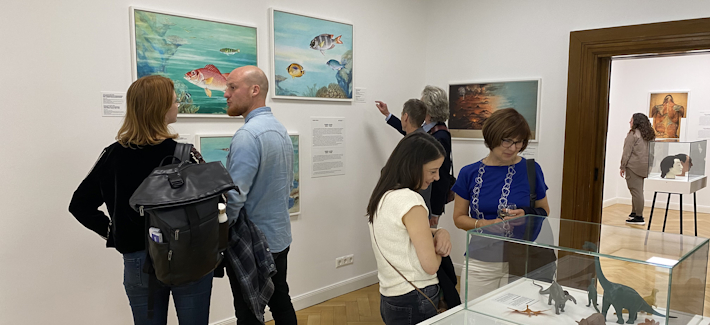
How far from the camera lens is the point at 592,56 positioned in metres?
4.19

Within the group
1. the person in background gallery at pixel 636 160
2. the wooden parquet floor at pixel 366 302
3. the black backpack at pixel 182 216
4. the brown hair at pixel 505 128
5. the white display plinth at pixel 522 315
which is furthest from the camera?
the person in background gallery at pixel 636 160

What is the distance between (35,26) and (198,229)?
5.77 feet

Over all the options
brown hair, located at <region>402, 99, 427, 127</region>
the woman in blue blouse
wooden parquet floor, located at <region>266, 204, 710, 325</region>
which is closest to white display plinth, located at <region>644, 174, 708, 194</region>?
wooden parquet floor, located at <region>266, 204, 710, 325</region>

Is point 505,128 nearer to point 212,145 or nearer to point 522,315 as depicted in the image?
point 522,315

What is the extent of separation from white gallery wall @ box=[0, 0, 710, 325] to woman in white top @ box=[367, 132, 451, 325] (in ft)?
6.25

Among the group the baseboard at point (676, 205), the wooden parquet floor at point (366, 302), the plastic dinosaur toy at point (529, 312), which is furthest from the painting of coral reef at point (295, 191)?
the baseboard at point (676, 205)

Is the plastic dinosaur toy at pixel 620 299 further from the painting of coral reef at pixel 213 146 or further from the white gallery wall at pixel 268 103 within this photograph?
the white gallery wall at pixel 268 103

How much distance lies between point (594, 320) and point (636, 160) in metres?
3.04

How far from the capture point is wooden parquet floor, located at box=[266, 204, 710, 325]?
3.89 meters

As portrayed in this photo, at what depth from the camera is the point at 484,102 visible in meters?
4.90

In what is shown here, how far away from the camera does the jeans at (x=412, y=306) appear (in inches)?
82.9

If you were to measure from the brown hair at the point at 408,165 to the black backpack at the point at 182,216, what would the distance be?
0.67 metres

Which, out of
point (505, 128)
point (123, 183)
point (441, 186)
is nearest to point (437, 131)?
point (441, 186)

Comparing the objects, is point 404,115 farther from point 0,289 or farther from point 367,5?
point 0,289
